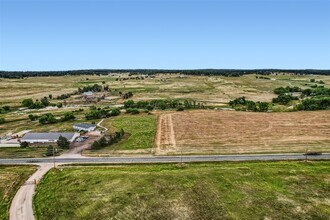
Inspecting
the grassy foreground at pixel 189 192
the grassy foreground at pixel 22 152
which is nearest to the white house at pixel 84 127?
the grassy foreground at pixel 22 152

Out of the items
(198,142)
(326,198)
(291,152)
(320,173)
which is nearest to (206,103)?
(198,142)

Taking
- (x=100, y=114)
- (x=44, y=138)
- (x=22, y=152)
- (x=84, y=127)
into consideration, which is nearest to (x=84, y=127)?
(x=84, y=127)

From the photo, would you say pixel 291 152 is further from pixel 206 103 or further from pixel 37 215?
pixel 206 103

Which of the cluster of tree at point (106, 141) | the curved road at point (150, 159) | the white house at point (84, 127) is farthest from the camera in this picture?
→ the white house at point (84, 127)

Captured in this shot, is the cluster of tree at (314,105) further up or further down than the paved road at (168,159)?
further up

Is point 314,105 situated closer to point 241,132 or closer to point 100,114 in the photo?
point 241,132

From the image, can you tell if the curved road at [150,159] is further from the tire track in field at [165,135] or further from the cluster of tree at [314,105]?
the cluster of tree at [314,105]

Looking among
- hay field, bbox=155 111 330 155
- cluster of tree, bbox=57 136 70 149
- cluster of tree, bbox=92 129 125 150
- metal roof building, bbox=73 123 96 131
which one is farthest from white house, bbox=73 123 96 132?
hay field, bbox=155 111 330 155
